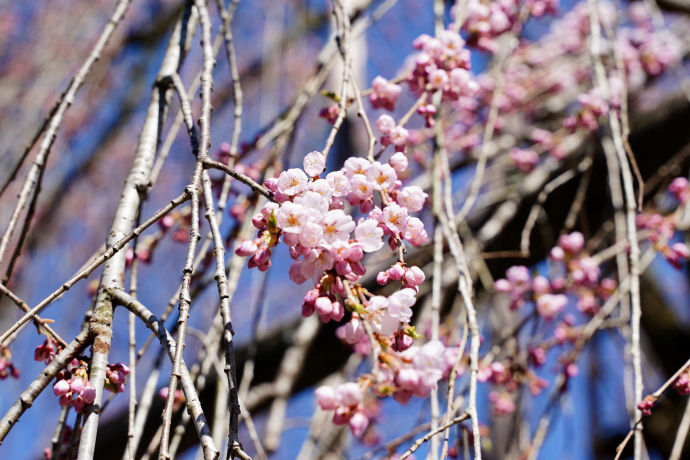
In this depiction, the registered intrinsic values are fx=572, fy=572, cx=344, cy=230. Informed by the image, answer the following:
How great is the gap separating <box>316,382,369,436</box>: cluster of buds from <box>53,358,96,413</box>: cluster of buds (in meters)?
0.32

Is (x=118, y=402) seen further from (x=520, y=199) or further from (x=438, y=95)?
(x=438, y=95)

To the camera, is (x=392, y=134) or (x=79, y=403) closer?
(x=79, y=403)

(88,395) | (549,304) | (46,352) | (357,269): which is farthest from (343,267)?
(549,304)

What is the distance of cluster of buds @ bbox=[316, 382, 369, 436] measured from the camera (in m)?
0.65

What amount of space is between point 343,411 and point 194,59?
4974 millimetres

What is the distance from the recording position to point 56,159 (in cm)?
428

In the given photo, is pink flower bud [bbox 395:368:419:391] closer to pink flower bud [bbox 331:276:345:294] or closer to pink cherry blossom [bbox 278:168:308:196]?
pink flower bud [bbox 331:276:345:294]

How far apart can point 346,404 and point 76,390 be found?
1.30ft

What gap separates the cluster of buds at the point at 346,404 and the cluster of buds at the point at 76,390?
0.32m

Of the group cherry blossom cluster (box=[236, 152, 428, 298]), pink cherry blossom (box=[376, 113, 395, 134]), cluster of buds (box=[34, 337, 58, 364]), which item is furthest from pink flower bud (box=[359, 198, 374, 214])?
cluster of buds (box=[34, 337, 58, 364])

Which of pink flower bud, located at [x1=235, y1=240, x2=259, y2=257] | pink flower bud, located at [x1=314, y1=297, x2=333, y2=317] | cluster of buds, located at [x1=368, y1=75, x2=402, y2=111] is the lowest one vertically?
pink flower bud, located at [x1=314, y1=297, x2=333, y2=317]

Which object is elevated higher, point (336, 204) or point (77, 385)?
point (336, 204)

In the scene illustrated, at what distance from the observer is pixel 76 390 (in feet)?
2.60

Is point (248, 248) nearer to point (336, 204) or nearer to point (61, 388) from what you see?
point (336, 204)
